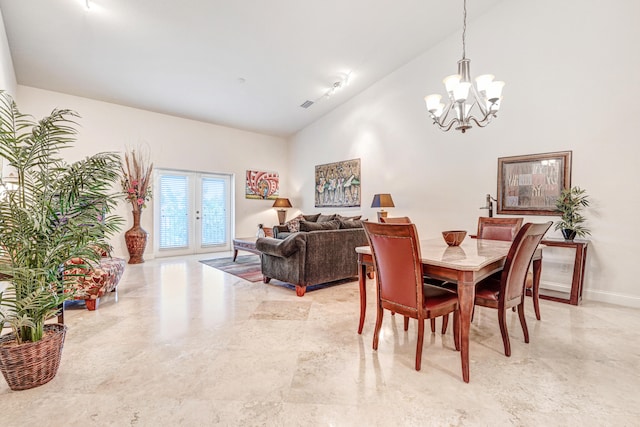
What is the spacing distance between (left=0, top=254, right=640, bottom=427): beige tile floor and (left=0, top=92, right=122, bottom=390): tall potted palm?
0.23 meters

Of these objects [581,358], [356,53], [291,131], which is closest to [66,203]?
[581,358]

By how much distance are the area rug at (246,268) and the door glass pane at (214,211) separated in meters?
1.05

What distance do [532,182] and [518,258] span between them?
2.51m

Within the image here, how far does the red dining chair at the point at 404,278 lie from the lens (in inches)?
77.7

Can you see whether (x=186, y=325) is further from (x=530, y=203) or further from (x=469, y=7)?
(x=469, y=7)

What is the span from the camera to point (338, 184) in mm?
6746

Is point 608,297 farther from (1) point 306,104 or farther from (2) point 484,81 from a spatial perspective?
(1) point 306,104

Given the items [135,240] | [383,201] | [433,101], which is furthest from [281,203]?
[433,101]

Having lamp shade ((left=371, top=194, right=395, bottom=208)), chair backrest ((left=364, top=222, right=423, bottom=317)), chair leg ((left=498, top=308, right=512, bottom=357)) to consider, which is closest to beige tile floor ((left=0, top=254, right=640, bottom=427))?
chair leg ((left=498, top=308, right=512, bottom=357))

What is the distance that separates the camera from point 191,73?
15.9ft

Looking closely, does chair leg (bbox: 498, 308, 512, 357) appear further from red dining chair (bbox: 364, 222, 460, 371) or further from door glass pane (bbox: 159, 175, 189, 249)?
door glass pane (bbox: 159, 175, 189, 249)

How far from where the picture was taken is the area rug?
14.1 ft

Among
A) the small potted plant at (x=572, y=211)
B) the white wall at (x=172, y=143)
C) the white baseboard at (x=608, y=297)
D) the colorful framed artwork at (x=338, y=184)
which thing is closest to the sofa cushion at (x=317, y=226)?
the colorful framed artwork at (x=338, y=184)

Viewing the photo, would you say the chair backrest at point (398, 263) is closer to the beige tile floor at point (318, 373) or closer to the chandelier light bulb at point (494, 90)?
the beige tile floor at point (318, 373)
